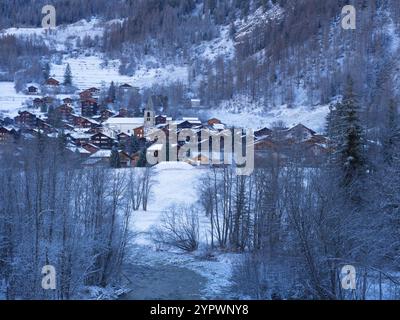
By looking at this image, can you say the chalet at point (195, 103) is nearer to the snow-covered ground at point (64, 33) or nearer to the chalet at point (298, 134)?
the chalet at point (298, 134)

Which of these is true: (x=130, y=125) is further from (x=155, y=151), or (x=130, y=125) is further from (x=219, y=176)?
(x=219, y=176)

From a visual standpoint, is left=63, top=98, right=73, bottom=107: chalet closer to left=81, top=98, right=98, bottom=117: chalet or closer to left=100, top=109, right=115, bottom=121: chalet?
left=81, top=98, right=98, bottom=117: chalet

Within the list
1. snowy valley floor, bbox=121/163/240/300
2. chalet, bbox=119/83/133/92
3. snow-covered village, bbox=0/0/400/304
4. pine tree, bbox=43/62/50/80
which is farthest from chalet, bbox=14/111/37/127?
pine tree, bbox=43/62/50/80

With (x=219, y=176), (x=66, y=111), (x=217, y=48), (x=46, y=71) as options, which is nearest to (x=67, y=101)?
(x=66, y=111)

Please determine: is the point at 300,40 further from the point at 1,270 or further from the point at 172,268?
the point at 1,270

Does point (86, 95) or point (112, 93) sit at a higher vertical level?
point (112, 93)
